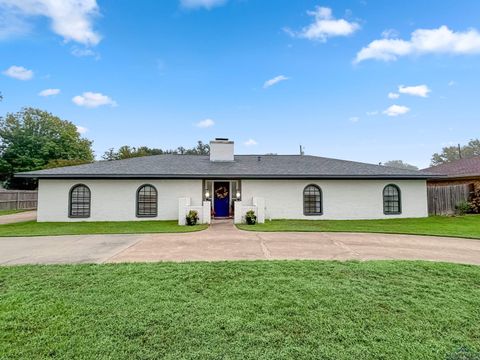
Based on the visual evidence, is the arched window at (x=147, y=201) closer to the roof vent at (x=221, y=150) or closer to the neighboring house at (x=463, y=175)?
the roof vent at (x=221, y=150)

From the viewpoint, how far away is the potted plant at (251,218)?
1087 cm

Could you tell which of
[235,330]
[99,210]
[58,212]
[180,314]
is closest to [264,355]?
[235,330]

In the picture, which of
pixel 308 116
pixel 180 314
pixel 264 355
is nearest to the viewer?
pixel 264 355

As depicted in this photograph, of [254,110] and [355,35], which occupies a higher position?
[355,35]

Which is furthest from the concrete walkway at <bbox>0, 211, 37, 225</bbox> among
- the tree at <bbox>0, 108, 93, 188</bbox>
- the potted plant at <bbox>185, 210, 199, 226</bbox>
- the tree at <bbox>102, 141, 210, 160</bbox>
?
the tree at <bbox>102, 141, 210, 160</bbox>

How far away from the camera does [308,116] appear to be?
732 inches

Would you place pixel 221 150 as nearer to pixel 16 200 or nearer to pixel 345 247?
pixel 345 247

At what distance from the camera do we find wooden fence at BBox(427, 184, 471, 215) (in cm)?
1375

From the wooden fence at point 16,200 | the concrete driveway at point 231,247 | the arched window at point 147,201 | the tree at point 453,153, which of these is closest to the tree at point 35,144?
the wooden fence at point 16,200

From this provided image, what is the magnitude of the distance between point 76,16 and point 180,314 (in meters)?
13.0

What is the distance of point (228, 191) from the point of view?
44.2 feet

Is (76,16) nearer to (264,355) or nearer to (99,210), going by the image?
(99,210)

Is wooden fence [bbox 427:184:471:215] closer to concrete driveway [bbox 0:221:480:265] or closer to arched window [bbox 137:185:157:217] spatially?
concrete driveway [bbox 0:221:480:265]

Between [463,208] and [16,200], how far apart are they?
32042mm
